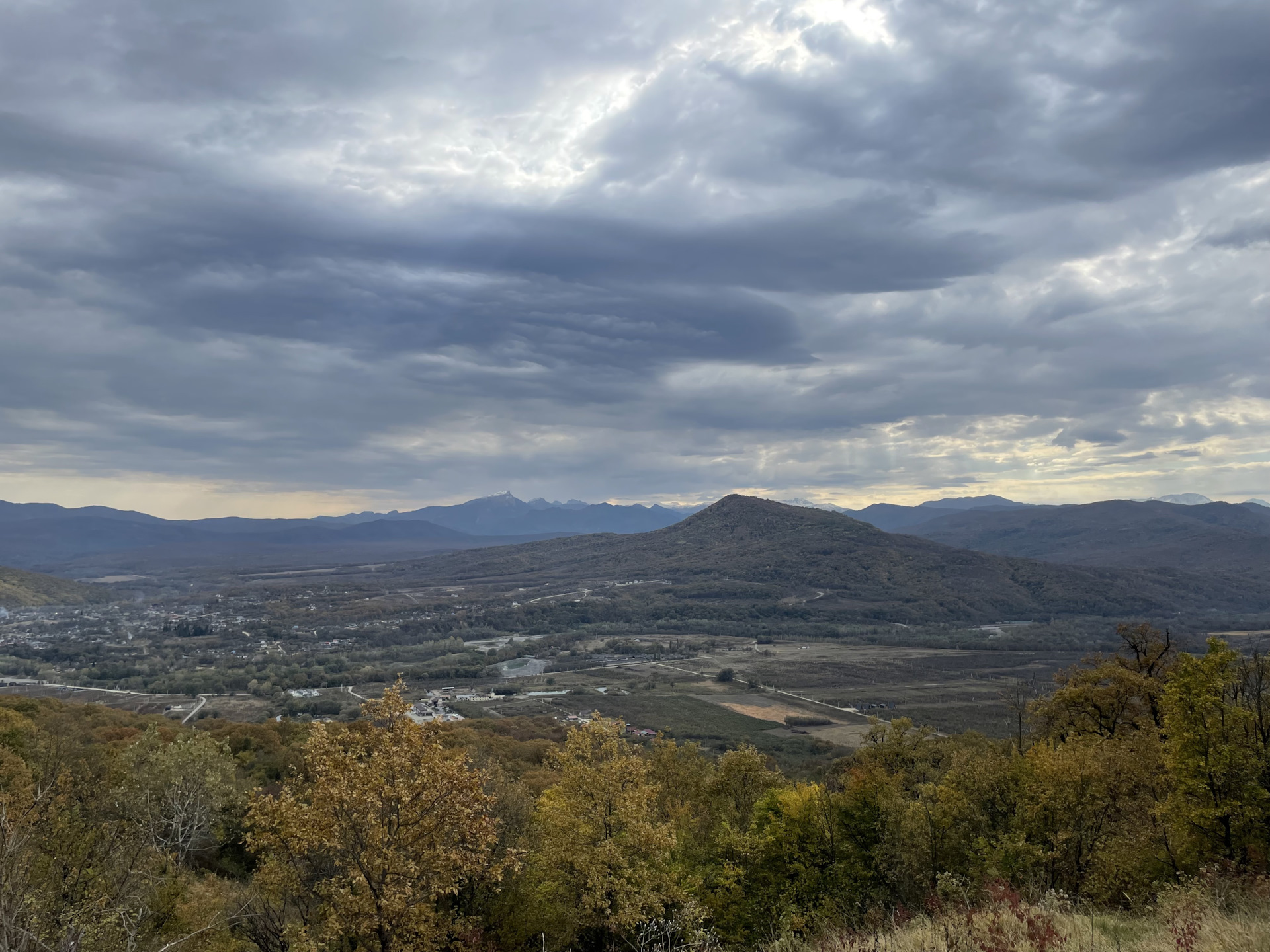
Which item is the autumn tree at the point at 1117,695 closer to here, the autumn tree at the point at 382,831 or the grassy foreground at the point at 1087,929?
the grassy foreground at the point at 1087,929

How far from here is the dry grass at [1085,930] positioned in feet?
43.3

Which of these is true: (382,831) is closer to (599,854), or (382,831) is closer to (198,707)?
(599,854)

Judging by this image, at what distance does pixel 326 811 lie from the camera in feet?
62.8

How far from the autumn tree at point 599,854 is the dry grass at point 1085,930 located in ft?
33.4

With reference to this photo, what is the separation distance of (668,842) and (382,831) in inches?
483

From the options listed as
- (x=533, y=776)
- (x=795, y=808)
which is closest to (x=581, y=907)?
(x=795, y=808)

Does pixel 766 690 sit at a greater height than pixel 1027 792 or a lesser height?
lesser

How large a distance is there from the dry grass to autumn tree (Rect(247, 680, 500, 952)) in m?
9.20

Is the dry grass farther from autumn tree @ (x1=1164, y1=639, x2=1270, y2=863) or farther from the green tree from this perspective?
the green tree

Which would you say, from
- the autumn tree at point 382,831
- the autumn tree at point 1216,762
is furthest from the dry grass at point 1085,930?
the autumn tree at point 1216,762

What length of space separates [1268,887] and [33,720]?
7685 cm

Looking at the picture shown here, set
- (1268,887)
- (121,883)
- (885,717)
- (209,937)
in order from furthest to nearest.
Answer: (885,717) → (209,937) → (121,883) → (1268,887)

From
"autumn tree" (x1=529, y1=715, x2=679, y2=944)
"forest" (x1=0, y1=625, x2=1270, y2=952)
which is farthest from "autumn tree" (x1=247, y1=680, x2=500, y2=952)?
"autumn tree" (x1=529, y1=715, x2=679, y2=944)

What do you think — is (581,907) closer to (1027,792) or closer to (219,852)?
(1027,792)
